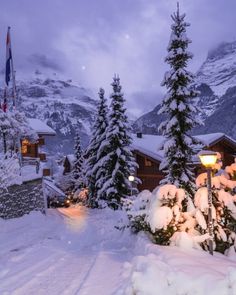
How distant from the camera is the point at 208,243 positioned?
1101cm

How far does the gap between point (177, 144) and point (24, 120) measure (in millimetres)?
11708

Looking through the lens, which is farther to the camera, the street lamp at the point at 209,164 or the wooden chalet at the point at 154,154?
the wooden chalet at the point at 154,154

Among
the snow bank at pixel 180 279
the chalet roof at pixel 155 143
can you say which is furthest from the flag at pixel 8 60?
the snow bank at pixel 180 279

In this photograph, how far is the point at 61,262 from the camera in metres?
11.2

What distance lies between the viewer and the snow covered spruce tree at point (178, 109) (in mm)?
21516

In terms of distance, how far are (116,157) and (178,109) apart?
1116cm

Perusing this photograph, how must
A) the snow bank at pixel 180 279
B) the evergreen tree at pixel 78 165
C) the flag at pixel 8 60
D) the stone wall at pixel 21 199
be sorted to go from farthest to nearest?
the evergreen tree at pixel 78 165 → the flag at pixel 8 60 → the stone wall at pixel 21 199 → the snow bank at pixel 180 279

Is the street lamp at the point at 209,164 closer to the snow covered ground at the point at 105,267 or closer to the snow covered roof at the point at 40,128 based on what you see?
the snow covered ground at the point at 105,267

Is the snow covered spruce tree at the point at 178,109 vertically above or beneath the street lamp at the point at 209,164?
above

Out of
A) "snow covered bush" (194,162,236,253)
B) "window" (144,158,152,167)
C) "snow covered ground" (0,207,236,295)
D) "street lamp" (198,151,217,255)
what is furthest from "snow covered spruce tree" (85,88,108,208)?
"street lamp" (198,151,217,255)

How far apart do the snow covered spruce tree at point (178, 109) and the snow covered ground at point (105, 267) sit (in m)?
6.64

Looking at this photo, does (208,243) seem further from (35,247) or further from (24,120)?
(24,120)

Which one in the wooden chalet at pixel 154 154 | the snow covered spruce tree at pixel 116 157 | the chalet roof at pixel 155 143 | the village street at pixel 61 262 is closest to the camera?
the village street at pixel 61 262

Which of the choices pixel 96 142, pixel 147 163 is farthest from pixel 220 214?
pixel 147 163
